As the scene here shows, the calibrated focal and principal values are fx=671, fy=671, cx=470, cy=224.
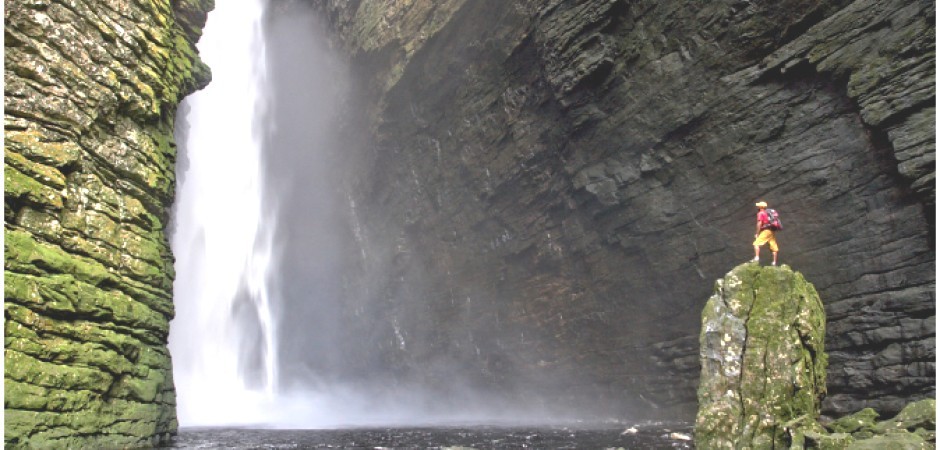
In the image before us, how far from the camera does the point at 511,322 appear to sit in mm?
30594

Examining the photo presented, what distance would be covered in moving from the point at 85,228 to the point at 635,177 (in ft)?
55.3

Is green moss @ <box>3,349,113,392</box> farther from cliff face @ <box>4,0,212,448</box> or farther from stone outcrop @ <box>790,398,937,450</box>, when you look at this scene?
stone outcrop @ <box>790,398,937,450</box>

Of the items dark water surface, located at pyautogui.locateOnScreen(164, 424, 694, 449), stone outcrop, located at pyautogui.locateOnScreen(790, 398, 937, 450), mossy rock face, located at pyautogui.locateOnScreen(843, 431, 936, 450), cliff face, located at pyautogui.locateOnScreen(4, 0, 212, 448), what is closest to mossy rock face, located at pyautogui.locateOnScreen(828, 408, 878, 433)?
stone outcrop, located at pyautogui.locateOnScreen(790, 398, 937, 450)

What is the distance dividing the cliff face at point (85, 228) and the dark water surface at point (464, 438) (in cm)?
236

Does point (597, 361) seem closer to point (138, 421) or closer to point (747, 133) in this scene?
point (747, 133)

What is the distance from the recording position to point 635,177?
23.4 meters

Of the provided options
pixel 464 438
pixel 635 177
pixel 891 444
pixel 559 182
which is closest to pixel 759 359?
pixel 891 444

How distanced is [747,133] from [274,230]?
114 ft

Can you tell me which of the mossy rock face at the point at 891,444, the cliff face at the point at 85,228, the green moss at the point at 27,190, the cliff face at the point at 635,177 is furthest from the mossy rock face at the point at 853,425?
the green moss at the point at 27,190

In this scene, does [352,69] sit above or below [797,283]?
above

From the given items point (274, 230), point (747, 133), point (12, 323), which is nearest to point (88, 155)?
point (12, 323)

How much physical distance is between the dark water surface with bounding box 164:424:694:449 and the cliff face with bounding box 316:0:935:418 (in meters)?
4.36

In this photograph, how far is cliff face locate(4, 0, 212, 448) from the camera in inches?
584

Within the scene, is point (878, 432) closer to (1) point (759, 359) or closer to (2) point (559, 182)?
(1) point (759, 359)
